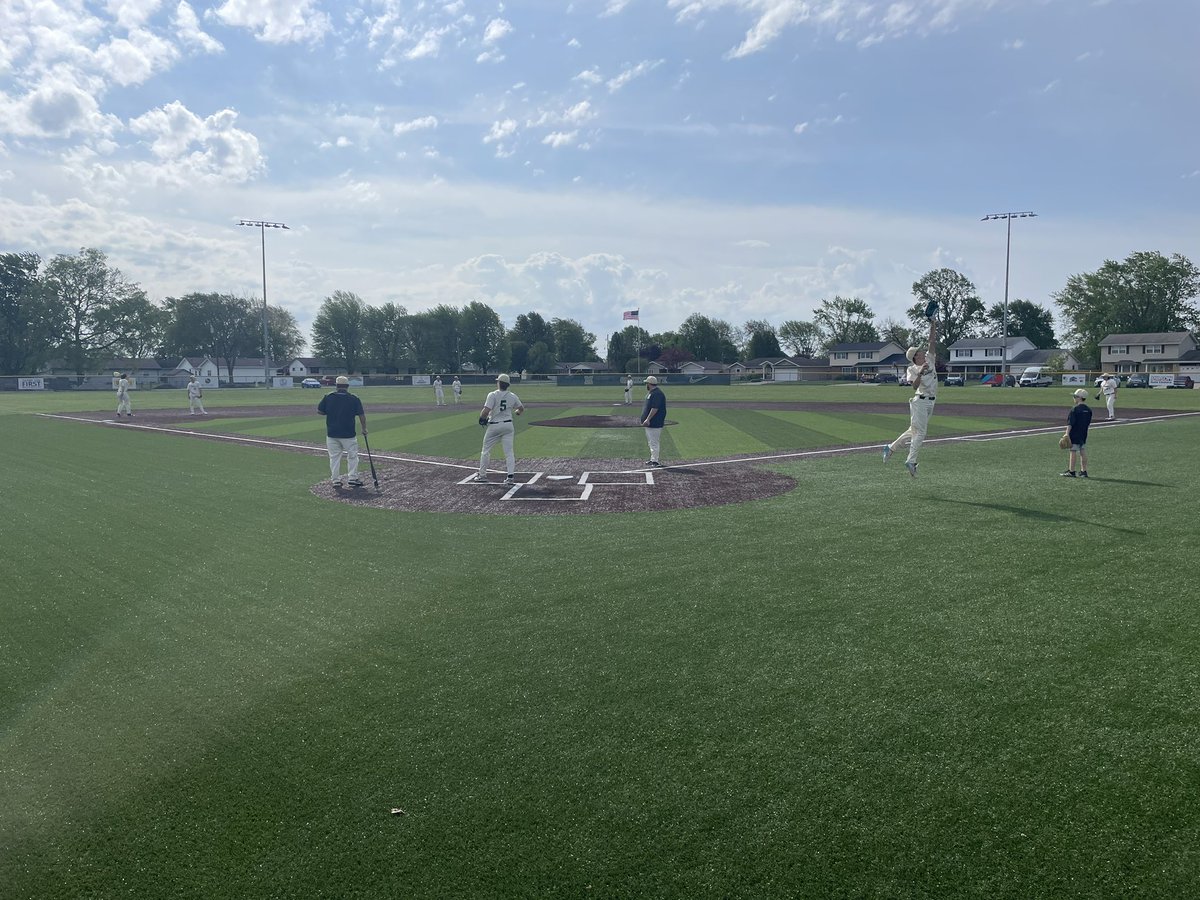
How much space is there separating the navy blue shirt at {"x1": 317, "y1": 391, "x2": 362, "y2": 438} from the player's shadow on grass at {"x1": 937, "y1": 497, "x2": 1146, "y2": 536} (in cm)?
1014

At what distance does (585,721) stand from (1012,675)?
303cm

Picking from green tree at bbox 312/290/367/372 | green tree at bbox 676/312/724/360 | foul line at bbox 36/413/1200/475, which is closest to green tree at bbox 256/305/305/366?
green tree at bbox 312/290/367/372

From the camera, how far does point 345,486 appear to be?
14695 millimetres

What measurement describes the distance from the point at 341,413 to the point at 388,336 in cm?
12640

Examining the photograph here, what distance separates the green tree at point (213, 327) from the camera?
119 metres

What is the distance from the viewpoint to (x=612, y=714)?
205 inches

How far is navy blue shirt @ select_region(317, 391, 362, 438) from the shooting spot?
14344 mm

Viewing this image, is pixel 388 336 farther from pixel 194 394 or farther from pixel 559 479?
pixel 559 479

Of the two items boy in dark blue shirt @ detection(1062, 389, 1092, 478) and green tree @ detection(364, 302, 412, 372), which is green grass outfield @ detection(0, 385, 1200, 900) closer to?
boy in dark blue shirt @ detection(1062, 389, 1092, 478)

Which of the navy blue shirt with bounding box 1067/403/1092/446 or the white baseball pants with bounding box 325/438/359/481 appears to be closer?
the navy blue shirt with bounding box 1067/403/1092/446

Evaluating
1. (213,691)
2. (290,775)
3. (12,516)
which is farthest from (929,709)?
(12,516)

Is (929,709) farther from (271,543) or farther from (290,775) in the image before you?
(271,543)

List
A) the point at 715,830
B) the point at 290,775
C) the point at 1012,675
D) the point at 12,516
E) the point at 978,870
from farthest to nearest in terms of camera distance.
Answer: the point at 12,516, the point at 1012,675, the point at 290,775, the point at 715,830, the point at 978,870

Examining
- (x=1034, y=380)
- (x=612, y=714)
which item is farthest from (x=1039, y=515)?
(x=1034, y=380)
